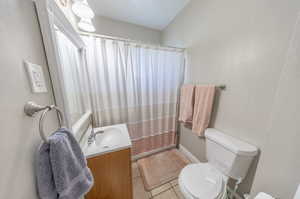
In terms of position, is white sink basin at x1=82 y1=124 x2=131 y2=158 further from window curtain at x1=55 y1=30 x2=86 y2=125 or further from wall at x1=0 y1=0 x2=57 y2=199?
wall at x1=0 y1=0 x2=57 y2=199

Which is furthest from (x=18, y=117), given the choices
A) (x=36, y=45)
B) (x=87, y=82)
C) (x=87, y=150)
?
(x=87, y=82)

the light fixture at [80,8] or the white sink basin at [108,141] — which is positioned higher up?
the light fixture at [80,8]

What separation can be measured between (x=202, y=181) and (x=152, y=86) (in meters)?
1.27

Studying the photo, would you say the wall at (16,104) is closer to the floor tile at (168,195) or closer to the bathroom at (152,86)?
the bathroom at (152,86)

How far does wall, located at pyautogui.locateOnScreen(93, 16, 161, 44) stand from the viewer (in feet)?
5.67

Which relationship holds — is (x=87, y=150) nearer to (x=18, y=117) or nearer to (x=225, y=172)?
(x=18, y=117)

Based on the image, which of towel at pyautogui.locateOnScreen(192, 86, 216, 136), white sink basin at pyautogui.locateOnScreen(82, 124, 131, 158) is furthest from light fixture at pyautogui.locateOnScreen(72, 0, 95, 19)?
towel at pyautogui.locateOnScreen(192, 86, 216, 136)

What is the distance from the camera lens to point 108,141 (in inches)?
48.2

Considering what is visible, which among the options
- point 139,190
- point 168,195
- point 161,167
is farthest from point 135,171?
point 168,195

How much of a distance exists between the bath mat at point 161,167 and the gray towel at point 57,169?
1.22m

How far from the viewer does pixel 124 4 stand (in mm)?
1463

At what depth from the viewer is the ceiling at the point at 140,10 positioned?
4.72ft

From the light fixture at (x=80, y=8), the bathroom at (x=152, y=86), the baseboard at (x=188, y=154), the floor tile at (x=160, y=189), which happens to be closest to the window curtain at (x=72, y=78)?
the bathroom at (x=152, y=86)

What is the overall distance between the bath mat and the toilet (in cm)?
58
